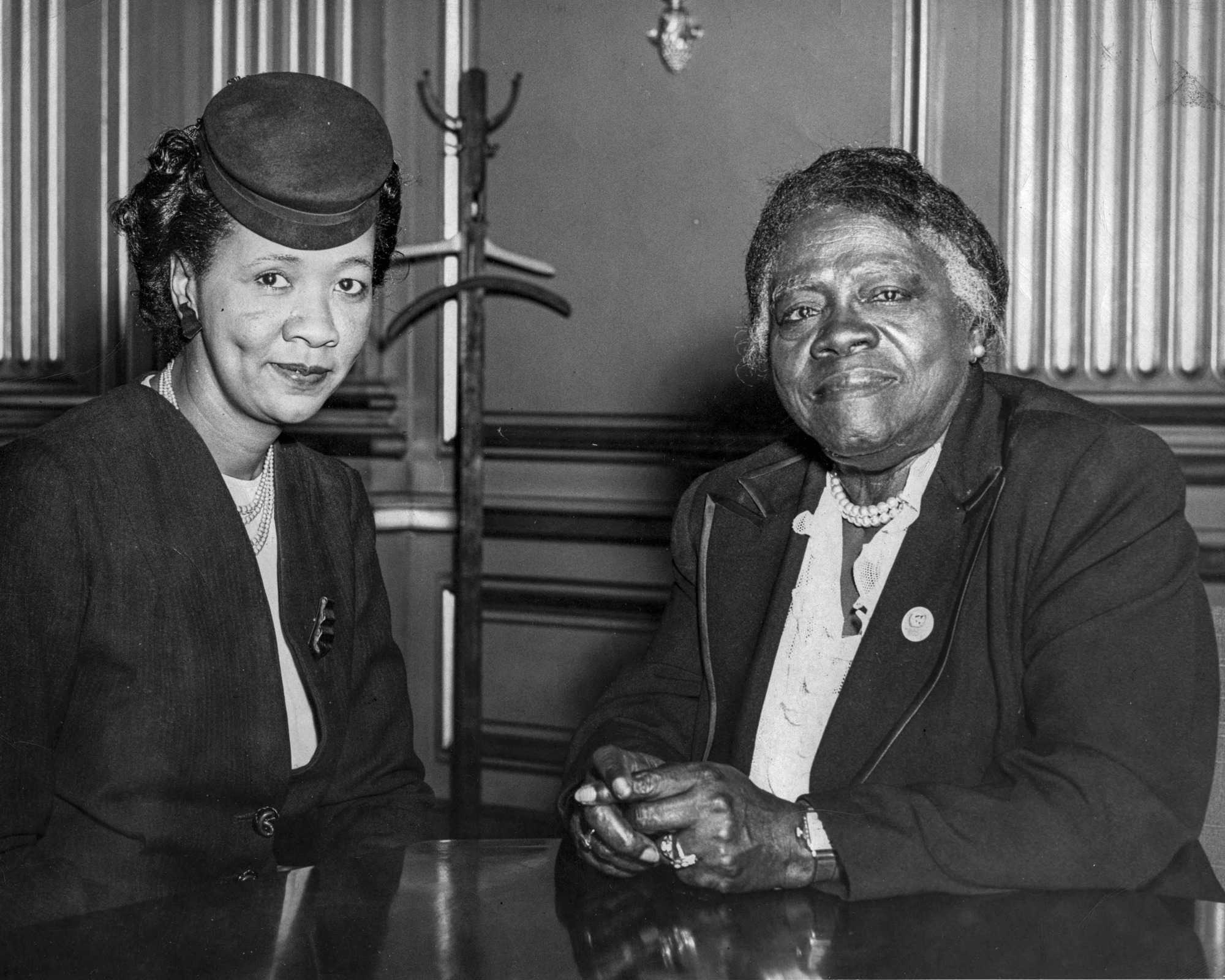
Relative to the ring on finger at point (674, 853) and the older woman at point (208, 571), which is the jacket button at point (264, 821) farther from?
the ring on finger at point (674, 853)

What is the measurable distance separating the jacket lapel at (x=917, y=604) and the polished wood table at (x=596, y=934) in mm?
343

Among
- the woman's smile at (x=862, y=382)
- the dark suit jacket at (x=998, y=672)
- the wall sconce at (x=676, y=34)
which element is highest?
the wall sconce at (x=676, y=34)

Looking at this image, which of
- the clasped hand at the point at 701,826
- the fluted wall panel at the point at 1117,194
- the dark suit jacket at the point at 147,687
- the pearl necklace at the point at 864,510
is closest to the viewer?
the clasped hand at the point at 701,826

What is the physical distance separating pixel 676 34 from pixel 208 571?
2657mm

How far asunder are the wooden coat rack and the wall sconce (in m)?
0.49

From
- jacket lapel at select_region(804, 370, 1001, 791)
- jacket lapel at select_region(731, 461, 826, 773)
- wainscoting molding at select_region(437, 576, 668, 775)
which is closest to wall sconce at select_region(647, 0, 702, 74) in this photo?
wainscoting molding at select_region(437, 576, 668, 775)

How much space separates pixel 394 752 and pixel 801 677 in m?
0.64

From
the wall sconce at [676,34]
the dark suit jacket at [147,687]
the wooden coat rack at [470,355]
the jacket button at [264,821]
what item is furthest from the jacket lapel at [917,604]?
the wall sconce at [676,34]

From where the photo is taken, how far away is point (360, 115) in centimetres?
183

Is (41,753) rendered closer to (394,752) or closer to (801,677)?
(394,752)

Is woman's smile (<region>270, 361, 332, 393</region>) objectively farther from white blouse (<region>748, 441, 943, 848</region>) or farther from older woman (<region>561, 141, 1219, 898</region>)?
white blouse (<region>748, 441, 943, 848</region>)

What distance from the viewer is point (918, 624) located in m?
1.78

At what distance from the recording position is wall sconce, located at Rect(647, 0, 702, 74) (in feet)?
12.7

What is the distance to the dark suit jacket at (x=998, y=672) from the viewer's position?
4.81 ft
